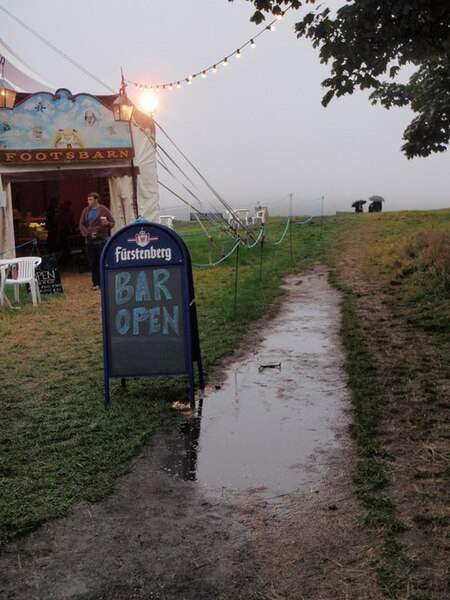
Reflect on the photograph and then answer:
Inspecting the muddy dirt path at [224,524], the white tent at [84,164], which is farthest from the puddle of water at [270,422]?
the white tent at [84,164]

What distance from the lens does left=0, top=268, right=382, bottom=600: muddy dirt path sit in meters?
3.13

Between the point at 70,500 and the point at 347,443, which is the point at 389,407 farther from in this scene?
the point at 70,500

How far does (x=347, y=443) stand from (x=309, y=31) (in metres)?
6.93

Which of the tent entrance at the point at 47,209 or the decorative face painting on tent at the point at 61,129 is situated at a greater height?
→ the decorative face painting on tent at the point at 61,129

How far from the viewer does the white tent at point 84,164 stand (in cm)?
1496

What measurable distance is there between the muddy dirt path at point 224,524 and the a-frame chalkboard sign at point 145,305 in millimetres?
625

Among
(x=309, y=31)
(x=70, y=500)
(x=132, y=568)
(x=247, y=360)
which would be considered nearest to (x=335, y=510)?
(x=132, y=568)

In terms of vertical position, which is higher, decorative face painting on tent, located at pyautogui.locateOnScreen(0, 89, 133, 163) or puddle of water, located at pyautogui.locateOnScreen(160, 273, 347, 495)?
decorative face painting on tent, located at pyautogui.locateOnScreen(0, 89, 133, 163)

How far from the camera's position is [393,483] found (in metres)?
4.08

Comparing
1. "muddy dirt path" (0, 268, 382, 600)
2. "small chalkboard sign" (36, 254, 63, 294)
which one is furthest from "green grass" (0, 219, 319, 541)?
"small chalkboard sign" (36, 254, 63, 294)

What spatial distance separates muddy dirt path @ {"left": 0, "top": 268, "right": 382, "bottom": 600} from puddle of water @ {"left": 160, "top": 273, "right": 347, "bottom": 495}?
0.05ft

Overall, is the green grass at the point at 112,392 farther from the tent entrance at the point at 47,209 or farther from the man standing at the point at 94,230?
the tent entrance at the point at 47,209

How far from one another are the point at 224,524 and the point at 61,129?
43.9 ft

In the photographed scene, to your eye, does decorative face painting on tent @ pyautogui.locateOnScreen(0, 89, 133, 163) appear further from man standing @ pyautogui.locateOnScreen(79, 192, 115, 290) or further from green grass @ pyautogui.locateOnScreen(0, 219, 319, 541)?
green grass @ pyautogui.locateOnScreen(0, 219, 319, 541)
